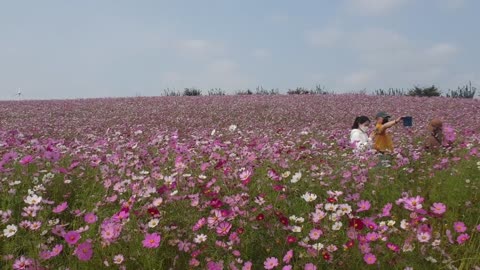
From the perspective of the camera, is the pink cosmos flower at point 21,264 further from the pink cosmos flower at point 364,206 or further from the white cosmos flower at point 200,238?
the pink cosmos flower at point 364,206

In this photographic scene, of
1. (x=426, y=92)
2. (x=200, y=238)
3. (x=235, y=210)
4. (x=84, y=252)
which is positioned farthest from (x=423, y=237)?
(x=426, y=92)

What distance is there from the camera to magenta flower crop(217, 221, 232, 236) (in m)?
3.67

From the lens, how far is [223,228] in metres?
3.71

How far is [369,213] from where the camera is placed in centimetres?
483

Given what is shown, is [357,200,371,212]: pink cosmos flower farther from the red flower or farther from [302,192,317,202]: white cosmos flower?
the red flower

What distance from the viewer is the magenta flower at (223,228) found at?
3.67 meters

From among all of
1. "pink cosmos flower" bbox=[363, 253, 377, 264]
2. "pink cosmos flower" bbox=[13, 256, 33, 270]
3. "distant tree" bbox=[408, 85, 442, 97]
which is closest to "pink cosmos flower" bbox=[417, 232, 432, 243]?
"pink cosmos flower" bbox=[363, 253, 377, 264]

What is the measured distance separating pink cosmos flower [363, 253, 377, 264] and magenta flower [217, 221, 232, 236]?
3.24 ft

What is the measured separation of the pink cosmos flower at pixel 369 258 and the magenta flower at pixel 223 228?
3.24 ft

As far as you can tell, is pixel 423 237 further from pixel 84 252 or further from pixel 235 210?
pixel 84 252

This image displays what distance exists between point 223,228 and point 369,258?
1.07 metres

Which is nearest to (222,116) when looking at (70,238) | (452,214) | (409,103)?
(409,103)

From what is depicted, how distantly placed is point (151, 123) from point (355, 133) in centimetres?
958

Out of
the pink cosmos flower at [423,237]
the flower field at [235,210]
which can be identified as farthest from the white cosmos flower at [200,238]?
the pink cosmos flower at [423,237]
